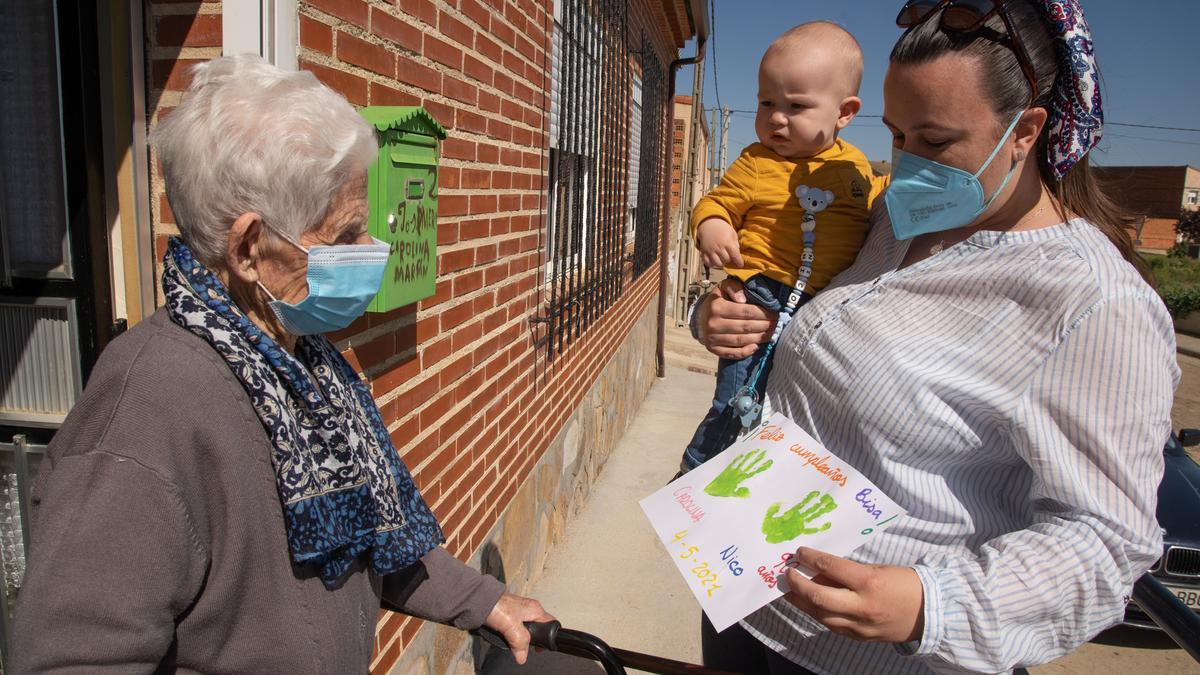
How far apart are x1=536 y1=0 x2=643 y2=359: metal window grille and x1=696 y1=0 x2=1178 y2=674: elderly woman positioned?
2.39m

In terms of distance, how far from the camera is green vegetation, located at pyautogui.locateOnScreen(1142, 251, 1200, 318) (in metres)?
21.6

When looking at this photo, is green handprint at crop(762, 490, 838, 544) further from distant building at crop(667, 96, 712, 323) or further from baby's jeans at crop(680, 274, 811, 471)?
distant building at crop(667, 96, 712, 323)

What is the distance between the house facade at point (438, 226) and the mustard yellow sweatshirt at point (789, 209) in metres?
0.91

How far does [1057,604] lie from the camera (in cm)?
115

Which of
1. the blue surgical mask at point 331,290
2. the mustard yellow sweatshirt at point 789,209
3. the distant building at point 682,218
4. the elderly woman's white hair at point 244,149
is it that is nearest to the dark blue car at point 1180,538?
the mustard yellow sweatshirt at point 789,209

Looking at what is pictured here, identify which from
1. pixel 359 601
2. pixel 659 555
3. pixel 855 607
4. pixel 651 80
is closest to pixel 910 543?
pixel 855 607

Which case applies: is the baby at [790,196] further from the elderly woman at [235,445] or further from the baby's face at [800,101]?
the elderly woman at [235,445]

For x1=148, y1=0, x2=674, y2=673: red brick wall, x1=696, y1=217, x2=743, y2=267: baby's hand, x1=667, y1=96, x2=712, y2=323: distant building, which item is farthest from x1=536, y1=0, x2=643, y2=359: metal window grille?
x1=667, y1=96, x2=712, y2=323: distant building

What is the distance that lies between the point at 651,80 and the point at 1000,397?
6425 mm

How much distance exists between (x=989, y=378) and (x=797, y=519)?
0.42 meters

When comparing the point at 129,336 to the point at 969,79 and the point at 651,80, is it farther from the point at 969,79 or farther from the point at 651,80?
the point at 651,80

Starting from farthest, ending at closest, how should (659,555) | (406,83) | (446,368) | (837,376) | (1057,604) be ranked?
(659,555) → (446,368) → (406,83) → (837,376) → (1057,604)

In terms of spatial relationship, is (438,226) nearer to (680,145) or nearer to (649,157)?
(649,157)

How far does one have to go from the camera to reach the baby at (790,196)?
6.01 feet
